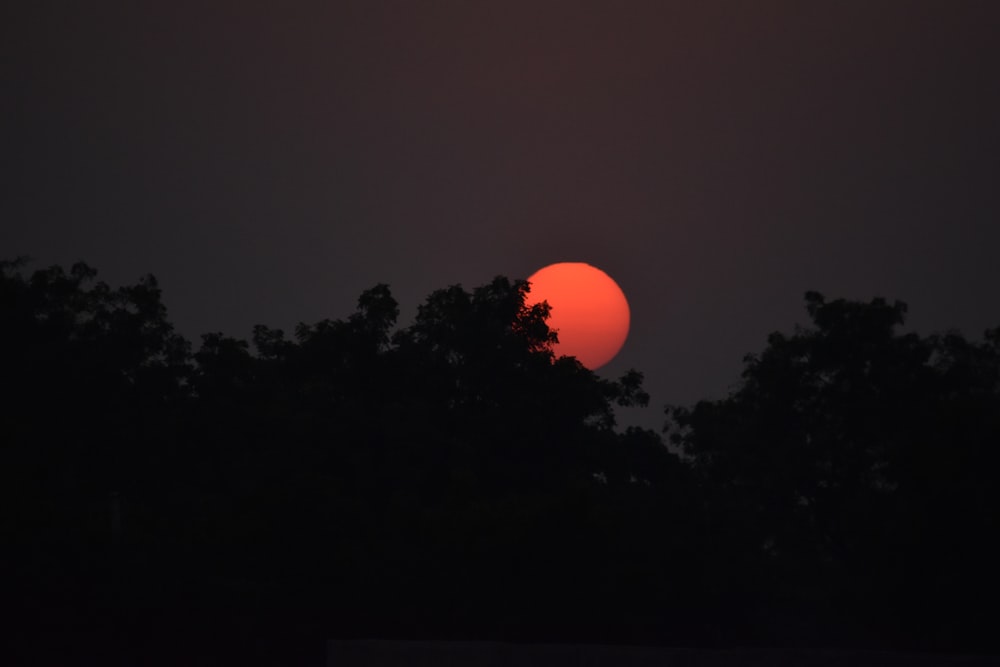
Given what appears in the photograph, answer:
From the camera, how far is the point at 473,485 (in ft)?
101

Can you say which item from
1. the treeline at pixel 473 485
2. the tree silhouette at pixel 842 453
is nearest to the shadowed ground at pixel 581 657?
the treeline at pixel 473 485

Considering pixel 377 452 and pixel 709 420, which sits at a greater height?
pixel 709 420

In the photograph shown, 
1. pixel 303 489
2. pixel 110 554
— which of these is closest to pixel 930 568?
pixel 303 489

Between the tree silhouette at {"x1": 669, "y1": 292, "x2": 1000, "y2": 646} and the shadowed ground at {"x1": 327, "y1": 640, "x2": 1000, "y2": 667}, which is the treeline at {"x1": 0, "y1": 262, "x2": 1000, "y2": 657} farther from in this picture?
the shadowed ground at {"x1": 327, "y1": 640, "x2": 1000, "y2": 667}

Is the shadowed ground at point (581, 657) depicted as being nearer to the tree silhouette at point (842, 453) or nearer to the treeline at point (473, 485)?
the treeline at point (473, 485)

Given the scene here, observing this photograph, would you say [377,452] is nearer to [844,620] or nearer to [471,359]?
[471,359]

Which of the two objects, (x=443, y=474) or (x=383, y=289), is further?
(x=383, y=289)

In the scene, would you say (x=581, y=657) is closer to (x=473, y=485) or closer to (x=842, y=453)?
(x=473, y=485)

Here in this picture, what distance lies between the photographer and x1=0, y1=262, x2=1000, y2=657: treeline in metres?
21.8

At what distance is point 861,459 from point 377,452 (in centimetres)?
1797

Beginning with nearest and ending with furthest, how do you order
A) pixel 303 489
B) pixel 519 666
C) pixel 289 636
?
1. pixel 519 666
2. pixel 289 636
3. pixel 303 489

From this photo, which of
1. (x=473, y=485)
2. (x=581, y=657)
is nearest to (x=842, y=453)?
(x=473, y=485)

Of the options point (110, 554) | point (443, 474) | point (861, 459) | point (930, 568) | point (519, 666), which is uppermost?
point (861, 459)

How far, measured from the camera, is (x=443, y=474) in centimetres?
3434
